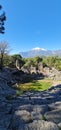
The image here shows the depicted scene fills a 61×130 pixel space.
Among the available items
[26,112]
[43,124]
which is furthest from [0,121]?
[43,124]

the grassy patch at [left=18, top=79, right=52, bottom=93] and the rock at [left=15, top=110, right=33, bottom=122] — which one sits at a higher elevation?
the rock at [left=15, top=110, right=33, bottom=122]

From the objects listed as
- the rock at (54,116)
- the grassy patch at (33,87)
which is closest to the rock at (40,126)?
the rock at (54,116)

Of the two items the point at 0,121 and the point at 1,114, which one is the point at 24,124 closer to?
the point at 0,121

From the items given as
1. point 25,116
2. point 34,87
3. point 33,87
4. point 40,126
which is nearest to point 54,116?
point 25,116

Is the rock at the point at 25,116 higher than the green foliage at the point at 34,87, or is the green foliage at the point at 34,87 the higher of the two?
the rock at the point at 25,116

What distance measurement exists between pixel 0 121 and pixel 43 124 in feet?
7.68

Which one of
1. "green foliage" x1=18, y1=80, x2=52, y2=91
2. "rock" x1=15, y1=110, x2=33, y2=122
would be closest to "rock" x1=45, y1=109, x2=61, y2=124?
"rock" x1=15, y1=110, x2=33, y2=122

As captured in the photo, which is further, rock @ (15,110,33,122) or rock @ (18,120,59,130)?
rock @ (15,110,33,122)

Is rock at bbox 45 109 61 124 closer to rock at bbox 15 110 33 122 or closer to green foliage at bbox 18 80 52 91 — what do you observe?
rock at bbox 15 110 33 122

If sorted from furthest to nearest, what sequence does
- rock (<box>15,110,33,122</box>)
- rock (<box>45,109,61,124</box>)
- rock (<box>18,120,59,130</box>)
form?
rock (<box>15,110,33,122</box>) < rock (<box>45,109,61,124</box>) < rock (<box>18,120,59,130</box>)

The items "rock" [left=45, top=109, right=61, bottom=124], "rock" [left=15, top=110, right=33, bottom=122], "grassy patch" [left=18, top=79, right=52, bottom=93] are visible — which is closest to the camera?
"rock" [left=45, top=109, right=61, bottom=124]

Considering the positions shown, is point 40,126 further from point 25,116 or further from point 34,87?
point 34,87

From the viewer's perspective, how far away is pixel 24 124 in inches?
391

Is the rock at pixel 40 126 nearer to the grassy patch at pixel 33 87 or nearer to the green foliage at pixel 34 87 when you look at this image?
the grassy patch at pixel 33 87
